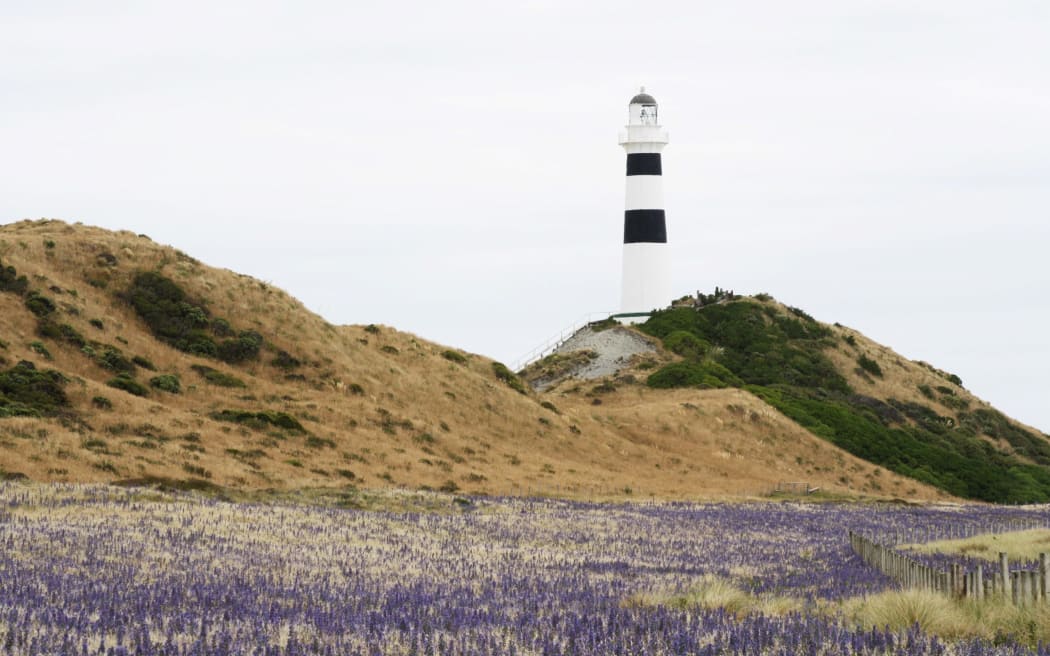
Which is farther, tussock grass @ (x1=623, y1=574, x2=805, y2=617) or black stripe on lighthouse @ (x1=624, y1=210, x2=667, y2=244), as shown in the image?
black stripe on lighthouse @ (x1=624, y1=210, x2=667, y2=244)

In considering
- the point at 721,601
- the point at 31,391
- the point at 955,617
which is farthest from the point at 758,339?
the point at 955,617

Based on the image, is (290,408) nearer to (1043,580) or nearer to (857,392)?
(1043,580)

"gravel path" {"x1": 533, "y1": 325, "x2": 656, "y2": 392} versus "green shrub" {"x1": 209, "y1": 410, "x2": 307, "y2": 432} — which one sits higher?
"gravel path" {"x1": 533, "y1": 325, "x2": 656, "y2": 392}

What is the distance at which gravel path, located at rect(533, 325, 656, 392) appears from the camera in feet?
303

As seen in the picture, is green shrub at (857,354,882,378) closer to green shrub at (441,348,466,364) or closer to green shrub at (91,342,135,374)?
green shrub at (441,348,466,364)

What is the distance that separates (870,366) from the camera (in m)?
102

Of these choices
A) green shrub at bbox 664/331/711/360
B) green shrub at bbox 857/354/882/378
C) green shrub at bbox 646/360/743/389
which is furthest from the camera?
green shrub at bbox 857/354/882/378

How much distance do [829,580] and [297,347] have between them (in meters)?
52.5

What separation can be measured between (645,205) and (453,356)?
23269 mm

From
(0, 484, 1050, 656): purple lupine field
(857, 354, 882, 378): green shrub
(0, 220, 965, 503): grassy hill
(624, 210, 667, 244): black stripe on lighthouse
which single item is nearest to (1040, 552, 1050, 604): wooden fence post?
(0, 484, 1050, 656): purple lupine field

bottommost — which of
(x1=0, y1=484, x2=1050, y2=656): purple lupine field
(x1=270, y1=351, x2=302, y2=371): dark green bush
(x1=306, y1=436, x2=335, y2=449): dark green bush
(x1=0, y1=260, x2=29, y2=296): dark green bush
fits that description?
(x1=0, y1=484, x2=1050, y2=656): purple lupine field

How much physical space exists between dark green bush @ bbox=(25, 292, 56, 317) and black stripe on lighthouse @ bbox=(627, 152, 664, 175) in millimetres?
48465

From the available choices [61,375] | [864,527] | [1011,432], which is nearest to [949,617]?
[864,527]

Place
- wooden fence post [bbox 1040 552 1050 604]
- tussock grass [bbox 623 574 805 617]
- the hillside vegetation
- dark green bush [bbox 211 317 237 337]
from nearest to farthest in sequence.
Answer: wooden fence post [bbox 1040 552 1050 604] → tussock grass [bbox 623 574 805 617] → dark green bush [bbox 211 317 237 337] → the hillside vegetation
